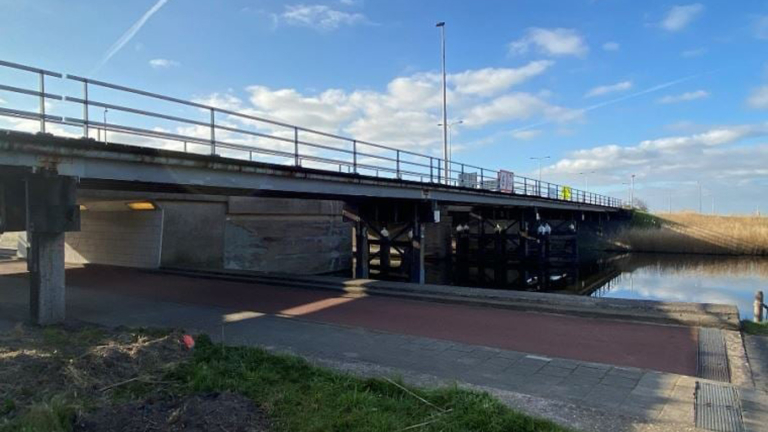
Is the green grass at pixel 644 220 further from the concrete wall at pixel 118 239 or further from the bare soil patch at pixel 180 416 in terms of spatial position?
the bare soil patch at pixel 180 416

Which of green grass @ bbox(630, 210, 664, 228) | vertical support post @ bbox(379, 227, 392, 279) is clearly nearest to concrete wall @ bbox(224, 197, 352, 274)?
vertical support post @ bbox(379, 227, 392, 279)

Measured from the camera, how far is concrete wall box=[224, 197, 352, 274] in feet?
78.5

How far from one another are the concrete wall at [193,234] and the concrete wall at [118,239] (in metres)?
0.43

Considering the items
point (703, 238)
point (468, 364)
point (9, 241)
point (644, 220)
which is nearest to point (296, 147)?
point (468, 364)

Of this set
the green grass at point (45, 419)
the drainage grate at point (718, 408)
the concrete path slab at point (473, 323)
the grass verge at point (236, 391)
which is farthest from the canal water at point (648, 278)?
the green grass at point (45, 419)

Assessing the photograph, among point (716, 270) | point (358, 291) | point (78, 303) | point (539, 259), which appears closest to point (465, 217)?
point (539, 259)

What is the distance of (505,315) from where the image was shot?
9.58 metres

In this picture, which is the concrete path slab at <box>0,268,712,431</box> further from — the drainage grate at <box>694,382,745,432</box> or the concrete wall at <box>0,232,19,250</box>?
the concrete wall at <box>0,232,19,250</box>

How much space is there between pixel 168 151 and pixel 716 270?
1507 inches

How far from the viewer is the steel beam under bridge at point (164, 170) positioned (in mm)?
8570

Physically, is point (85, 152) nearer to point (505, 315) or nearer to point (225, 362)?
point (225, 362)

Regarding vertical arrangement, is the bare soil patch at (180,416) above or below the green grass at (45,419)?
below

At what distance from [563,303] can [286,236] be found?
1948cm

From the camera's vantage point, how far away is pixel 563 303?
31.8 feet
